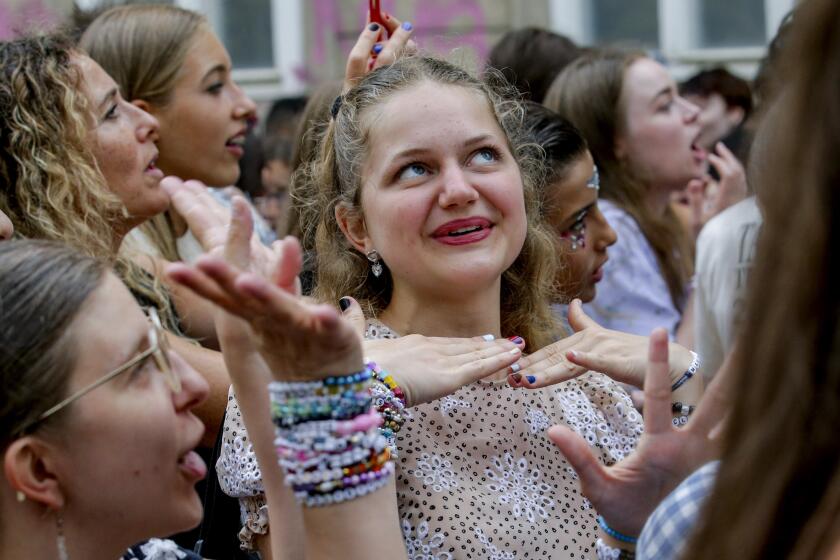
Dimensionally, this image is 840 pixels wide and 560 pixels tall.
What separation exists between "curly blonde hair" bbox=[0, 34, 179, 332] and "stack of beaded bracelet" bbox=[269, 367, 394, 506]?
51.9 inches

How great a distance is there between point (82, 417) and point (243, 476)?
52 centimetres

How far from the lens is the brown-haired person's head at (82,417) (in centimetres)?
175

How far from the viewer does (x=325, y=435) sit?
5.50ft

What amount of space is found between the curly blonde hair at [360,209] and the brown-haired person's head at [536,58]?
185 cm

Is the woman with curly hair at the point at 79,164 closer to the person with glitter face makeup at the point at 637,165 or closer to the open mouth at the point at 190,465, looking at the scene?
the open mouth at the point at 190,465

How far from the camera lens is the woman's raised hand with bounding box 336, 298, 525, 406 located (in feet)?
7.22

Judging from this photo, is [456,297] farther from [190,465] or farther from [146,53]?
[146,53]

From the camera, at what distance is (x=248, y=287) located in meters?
1.54

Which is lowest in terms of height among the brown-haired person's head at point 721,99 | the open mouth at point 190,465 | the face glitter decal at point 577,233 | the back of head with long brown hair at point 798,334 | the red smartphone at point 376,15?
the brown-haired person's head at point 721,99

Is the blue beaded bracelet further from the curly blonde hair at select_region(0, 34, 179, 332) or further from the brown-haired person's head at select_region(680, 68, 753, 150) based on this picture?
the brown-haired person's head at select_region(680, 68, 753, 150)

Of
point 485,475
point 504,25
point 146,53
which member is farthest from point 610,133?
point 504,25

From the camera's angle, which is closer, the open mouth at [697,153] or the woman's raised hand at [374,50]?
the woman's raised hand at [374,50]

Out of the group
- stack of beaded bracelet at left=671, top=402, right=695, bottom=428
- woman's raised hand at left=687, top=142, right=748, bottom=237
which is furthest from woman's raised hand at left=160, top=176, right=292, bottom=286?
woman's raised hand at left=687, top=142, right=748, bottom=237

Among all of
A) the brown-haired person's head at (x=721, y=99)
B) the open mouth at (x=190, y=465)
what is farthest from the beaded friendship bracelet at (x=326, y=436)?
the brown-haired person's head at (x=721, y=99)
